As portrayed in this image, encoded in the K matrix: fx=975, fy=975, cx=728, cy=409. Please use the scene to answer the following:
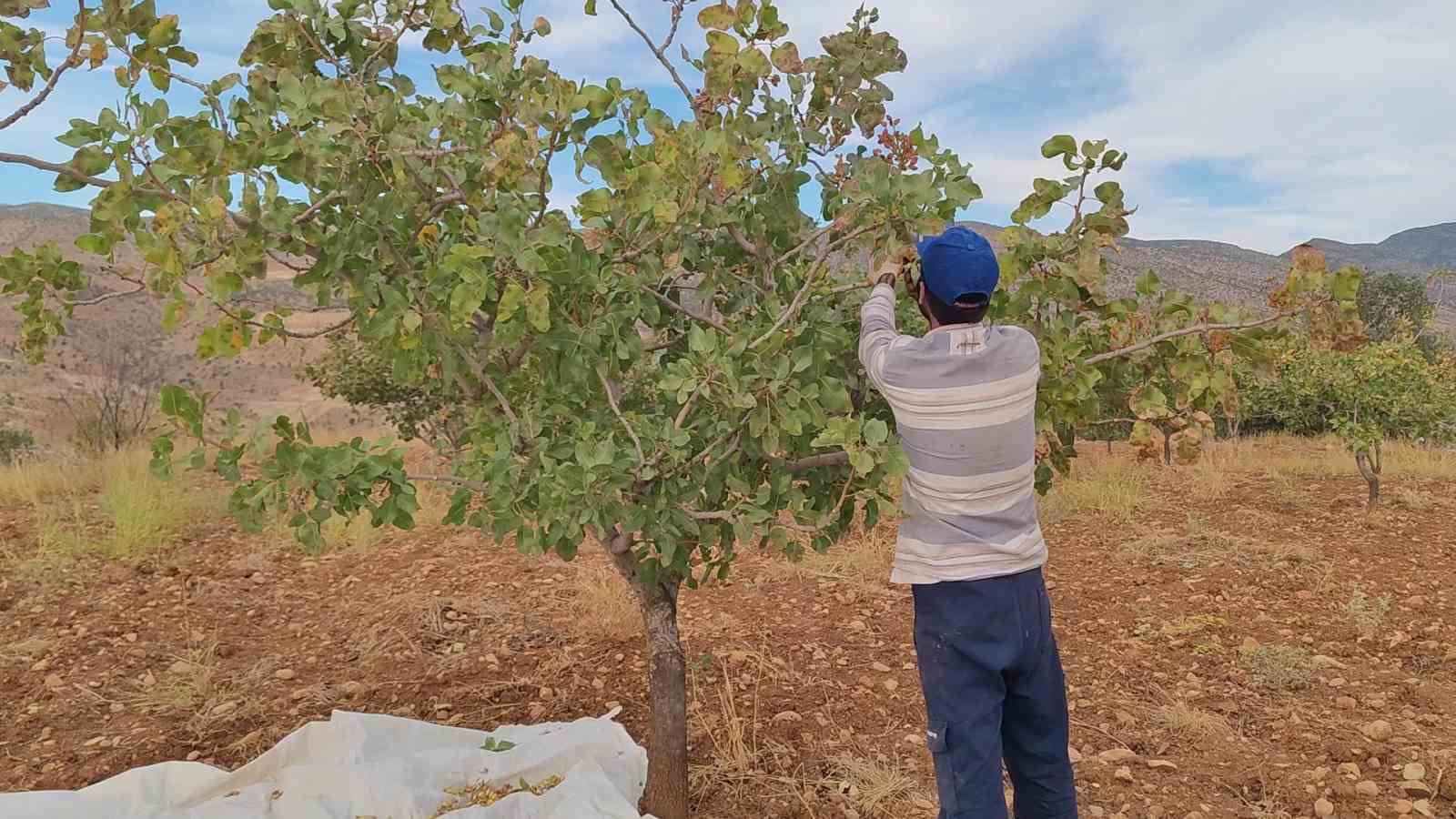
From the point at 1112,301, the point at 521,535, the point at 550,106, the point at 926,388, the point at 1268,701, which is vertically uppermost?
the point at 550,106

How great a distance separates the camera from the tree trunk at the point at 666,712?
347 cm

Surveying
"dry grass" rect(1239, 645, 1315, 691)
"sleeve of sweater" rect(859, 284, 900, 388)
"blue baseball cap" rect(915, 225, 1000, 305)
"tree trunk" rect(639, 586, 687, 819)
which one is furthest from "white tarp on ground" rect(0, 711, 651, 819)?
"dry grass" rect(1239, 645, 1315, 691)

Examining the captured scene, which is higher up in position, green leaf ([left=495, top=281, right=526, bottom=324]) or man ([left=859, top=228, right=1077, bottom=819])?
green leaf ([left=495, top=281, right=526, bottom=324])

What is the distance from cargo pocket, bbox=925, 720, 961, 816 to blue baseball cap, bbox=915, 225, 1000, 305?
115 centimetres

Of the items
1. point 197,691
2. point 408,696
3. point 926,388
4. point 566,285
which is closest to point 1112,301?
point 926,388

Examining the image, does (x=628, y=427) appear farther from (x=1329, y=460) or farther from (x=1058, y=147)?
(x=1329, y=460)

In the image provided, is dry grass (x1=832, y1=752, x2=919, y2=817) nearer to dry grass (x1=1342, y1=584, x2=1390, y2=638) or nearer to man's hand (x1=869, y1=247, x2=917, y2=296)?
man's hand (x1=869, y1=247, x2=917, y2=296)

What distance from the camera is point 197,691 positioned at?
4.77 metres

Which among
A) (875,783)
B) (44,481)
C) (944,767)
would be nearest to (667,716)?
(875,783)

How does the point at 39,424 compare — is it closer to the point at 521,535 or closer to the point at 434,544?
the point at 434,544

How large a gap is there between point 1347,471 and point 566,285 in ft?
36.9

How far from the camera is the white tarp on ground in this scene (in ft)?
10.9

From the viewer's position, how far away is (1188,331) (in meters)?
2.58

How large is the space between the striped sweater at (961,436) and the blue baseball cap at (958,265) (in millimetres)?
99
